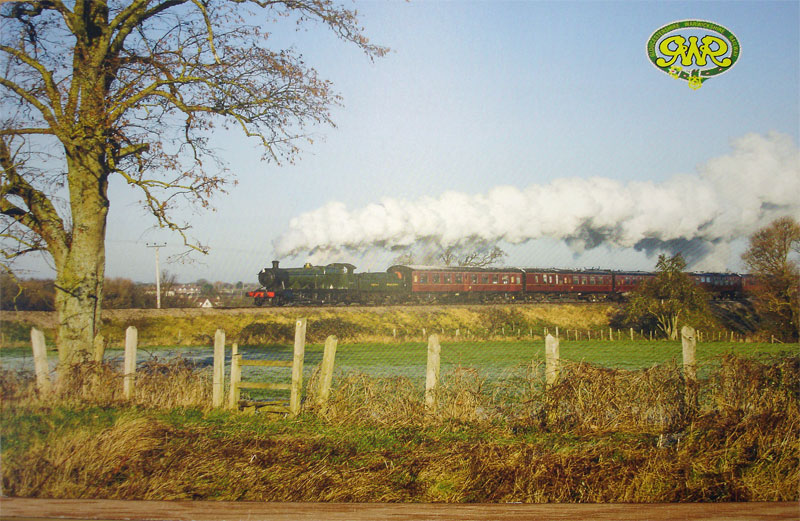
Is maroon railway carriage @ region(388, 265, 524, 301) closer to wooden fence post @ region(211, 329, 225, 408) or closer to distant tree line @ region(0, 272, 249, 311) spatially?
distant tree line @ region(0, 272, 249, 311)

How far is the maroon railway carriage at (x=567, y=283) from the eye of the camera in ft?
15.1

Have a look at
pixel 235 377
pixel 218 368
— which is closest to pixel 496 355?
pixel 235 377

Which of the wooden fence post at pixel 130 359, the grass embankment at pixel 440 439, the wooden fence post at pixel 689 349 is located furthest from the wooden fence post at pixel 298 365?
the wooden fence post at pixel 689 349

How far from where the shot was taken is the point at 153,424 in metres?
3.94

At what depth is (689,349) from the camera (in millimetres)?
4438

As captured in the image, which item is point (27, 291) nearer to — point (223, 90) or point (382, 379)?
point (223, 90)

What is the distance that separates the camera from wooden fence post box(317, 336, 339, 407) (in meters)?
4.81

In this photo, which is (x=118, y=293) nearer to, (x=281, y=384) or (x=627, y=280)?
(x=281, y=384)

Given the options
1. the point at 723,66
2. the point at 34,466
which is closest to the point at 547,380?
the point at 723,66

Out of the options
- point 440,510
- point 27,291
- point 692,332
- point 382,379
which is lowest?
point 440,510

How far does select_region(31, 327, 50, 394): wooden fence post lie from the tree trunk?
0.89ft

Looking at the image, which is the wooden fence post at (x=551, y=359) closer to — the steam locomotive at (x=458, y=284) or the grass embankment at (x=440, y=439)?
the grass embankment at (x=440, y=439)

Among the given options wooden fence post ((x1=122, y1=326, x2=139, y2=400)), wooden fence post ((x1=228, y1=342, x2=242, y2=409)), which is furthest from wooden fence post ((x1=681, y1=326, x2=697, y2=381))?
wooden fence post ((x1=122, y1=326, x2=139, y2=400))

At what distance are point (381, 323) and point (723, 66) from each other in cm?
338
